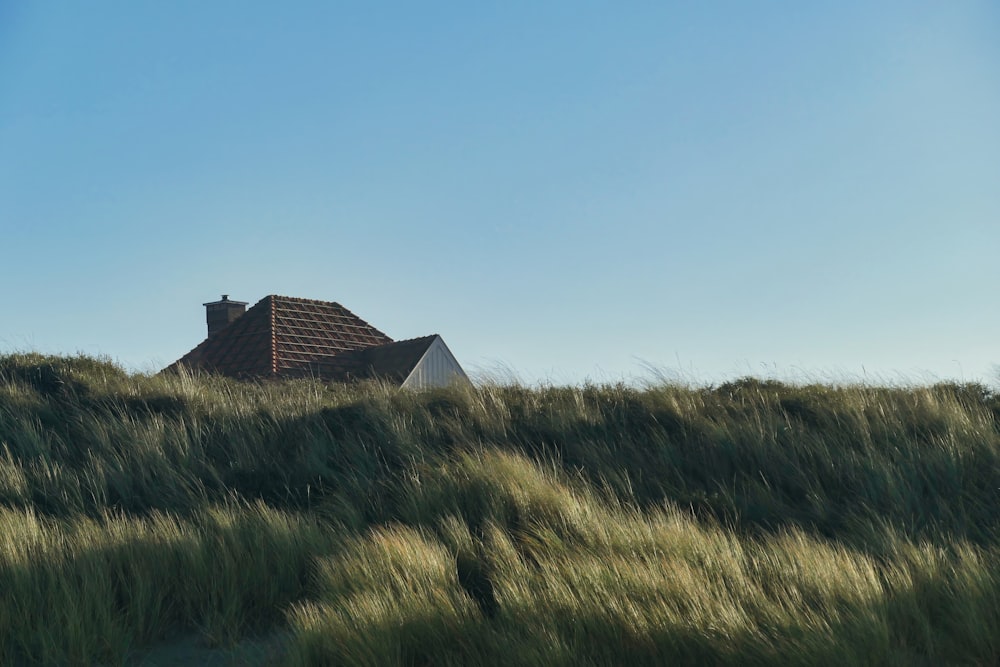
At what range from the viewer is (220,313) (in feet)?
109

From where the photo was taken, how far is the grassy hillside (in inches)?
198

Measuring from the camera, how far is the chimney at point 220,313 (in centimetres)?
3308

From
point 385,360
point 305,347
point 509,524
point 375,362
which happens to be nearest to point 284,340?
point 305,347

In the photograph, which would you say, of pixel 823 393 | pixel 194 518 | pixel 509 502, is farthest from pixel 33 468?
pixel 823 393

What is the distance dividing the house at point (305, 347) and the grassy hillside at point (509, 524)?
617 inches

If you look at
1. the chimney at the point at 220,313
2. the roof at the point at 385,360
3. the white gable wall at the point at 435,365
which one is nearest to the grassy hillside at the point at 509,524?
the white gable wall at the point at 435,365

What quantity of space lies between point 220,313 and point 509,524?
92.2 feet

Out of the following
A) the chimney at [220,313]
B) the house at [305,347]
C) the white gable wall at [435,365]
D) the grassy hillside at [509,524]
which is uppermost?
the chimney at [220,313]

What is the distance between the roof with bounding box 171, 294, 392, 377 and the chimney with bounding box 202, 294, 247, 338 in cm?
104

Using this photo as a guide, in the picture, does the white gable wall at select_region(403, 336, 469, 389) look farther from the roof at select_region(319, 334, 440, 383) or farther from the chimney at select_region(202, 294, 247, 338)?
the chimney at select_region(202, 294, 247, 338)

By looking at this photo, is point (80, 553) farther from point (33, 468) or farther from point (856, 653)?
point (856, 653)

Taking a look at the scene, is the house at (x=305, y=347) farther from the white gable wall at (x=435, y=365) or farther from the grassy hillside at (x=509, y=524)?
the grassy hillside at (x=509, y=524)

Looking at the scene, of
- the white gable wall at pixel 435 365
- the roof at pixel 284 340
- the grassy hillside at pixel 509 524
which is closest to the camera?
the grassy hillside at pixel 509 524

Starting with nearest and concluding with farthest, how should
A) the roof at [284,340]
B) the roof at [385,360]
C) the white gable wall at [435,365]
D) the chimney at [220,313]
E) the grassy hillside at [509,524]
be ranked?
the grassy hillside at [509,524] < the white gable wall at [435,365] < the roof at [284,340] < the roof at [385,360] < the chimney at [220,313]
